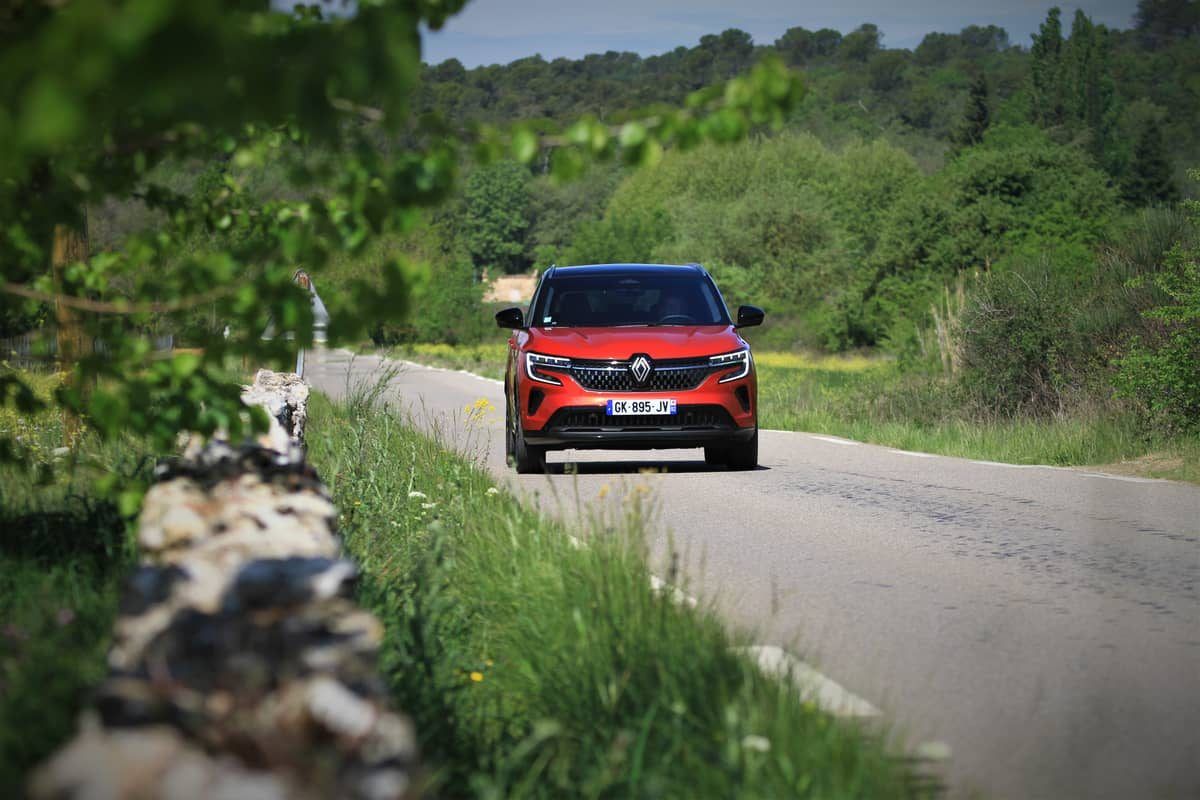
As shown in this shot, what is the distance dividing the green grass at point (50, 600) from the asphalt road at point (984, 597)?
6.64ft

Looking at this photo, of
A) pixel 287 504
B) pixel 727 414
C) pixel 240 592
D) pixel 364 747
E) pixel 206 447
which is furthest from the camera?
pixel 727 414

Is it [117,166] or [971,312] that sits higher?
[117,166]

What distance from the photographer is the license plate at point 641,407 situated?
13297 mm

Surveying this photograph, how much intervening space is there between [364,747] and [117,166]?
273 centimetres

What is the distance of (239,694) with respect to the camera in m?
2.79

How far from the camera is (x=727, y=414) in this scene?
44.5 feet

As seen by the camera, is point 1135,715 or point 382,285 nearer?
point 382,285

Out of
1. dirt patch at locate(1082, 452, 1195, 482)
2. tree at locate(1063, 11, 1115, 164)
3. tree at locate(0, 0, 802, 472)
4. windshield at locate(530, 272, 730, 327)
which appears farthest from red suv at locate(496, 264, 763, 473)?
tree at locate(1063, 11, 1115, 164)

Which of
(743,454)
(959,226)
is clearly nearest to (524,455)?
(743,454)

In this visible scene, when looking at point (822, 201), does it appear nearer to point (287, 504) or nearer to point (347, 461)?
point (347, 461)

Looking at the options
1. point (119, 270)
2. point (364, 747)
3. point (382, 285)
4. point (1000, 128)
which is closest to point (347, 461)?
point (119, 270)

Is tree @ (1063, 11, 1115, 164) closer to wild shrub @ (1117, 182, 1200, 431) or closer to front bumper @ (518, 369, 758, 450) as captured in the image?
wild shrub @ (1117, 182, 1200, 431)

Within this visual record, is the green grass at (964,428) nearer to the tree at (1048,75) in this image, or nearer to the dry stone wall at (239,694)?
the dry stone wall at (239,694)

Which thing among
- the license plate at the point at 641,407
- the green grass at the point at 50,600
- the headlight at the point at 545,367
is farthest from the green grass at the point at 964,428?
the green grass at the point at 50,600
